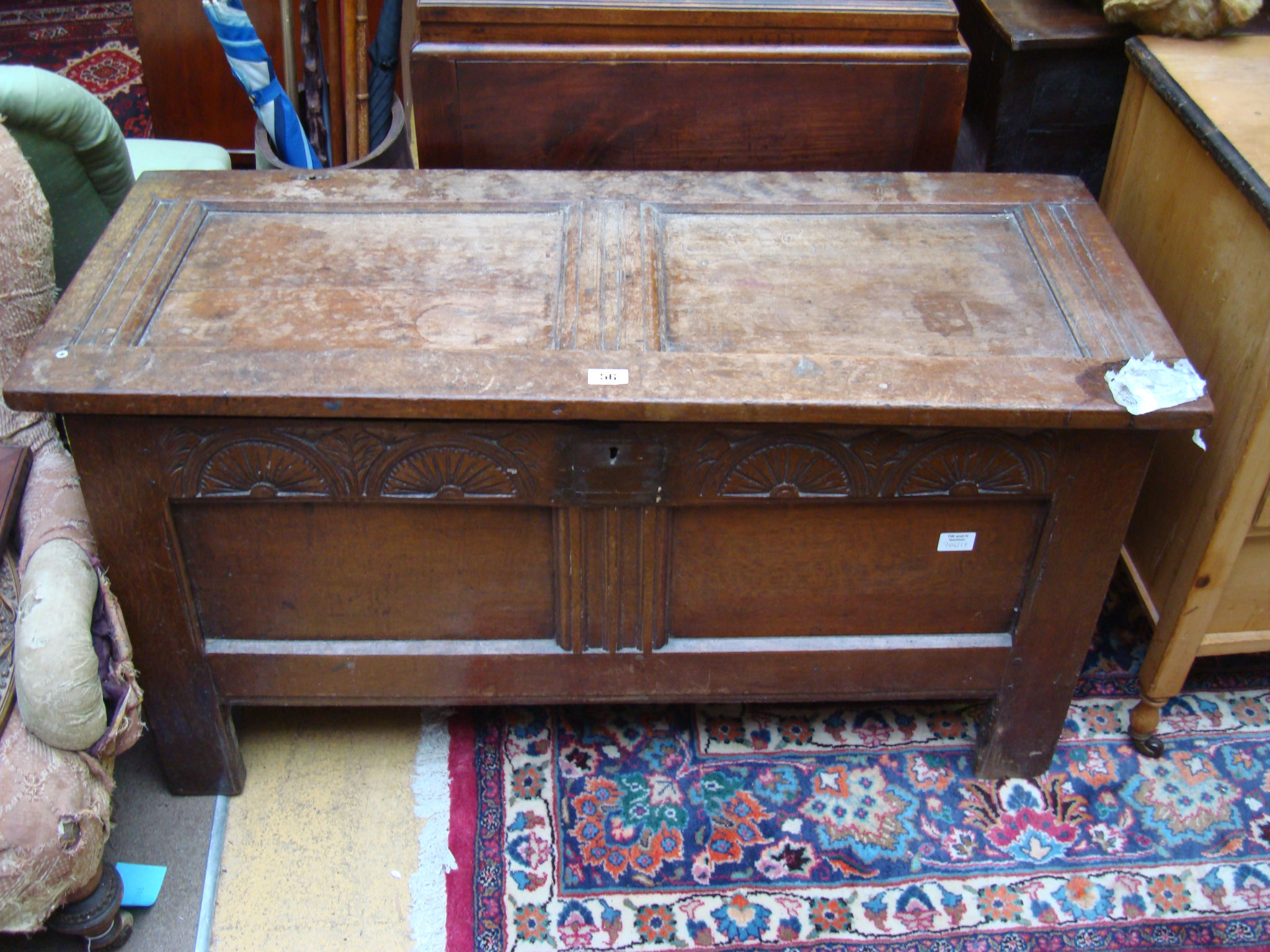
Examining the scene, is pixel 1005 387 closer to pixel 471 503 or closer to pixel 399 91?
pixel 471 503

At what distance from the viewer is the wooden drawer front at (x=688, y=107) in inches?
69.3

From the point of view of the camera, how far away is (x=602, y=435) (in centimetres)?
138

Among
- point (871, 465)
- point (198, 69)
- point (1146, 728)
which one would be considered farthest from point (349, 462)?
point (198, 69)

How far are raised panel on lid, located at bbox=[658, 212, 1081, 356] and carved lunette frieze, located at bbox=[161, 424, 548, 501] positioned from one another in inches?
10.2

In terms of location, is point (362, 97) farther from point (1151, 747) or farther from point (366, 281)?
point (1151, 747)

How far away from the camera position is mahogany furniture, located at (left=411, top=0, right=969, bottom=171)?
1.75 metres

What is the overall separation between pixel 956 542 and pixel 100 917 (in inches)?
49.5

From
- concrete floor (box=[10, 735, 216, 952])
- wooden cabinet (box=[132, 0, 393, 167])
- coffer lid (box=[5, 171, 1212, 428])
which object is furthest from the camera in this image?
wooden cabinet (box=[132, 0, 393, 167])

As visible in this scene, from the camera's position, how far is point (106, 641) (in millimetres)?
1473

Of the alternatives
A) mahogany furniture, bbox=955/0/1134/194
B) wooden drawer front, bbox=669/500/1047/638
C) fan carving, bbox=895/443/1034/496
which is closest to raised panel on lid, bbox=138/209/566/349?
wooden drawer front, bbox=669/500/1047/638

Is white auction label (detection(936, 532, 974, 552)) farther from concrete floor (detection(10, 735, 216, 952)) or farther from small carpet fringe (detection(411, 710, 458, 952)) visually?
concrete floor (detection(10, 735, 216, 952))

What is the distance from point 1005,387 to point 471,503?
687 millimetres

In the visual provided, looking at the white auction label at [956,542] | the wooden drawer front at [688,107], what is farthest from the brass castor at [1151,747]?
the wooden drawer front at [688,107]

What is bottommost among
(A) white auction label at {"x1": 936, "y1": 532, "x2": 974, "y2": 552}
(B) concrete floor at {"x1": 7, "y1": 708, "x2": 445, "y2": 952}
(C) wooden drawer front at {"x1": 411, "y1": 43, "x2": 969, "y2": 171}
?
(B) concrete floor at {"x1": 7, "y1": 708, "x2": 445, "y2": 952}
